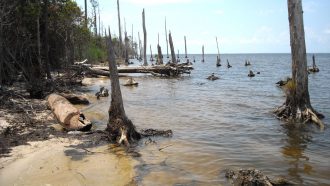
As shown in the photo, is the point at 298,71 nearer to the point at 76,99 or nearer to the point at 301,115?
the point at 301,115

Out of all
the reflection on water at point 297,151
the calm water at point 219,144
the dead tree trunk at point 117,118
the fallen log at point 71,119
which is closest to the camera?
the calm water at point 219,144

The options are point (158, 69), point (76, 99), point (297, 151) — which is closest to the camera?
point (297, 151)

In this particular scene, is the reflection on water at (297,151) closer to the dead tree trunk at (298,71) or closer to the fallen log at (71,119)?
the dead tree trunk at (298,71)

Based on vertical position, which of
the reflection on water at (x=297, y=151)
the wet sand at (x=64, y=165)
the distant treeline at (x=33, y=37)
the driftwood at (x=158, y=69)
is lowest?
the reflection on water at (x=297, y=151)

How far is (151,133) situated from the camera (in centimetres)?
1058

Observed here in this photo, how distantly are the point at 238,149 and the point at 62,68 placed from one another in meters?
19.7

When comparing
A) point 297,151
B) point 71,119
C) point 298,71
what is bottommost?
point 297,151

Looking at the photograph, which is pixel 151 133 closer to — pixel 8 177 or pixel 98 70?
pixel 8 177

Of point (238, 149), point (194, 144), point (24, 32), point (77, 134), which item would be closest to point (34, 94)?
point (24, 32)

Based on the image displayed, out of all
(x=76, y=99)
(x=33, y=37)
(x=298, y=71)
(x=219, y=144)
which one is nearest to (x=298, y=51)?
(x=298, y=71)

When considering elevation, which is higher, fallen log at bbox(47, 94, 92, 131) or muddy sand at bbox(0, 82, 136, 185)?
fallen log at bbox(47, 94, 92, 131)

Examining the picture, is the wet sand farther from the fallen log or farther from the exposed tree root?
the exposed tree root

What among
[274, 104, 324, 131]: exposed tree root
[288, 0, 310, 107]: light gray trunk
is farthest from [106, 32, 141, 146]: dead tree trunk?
[288, 0, 310, 107]: light gray trunk

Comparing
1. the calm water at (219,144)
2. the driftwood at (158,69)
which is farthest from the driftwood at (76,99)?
the driftwood at (158,69)
